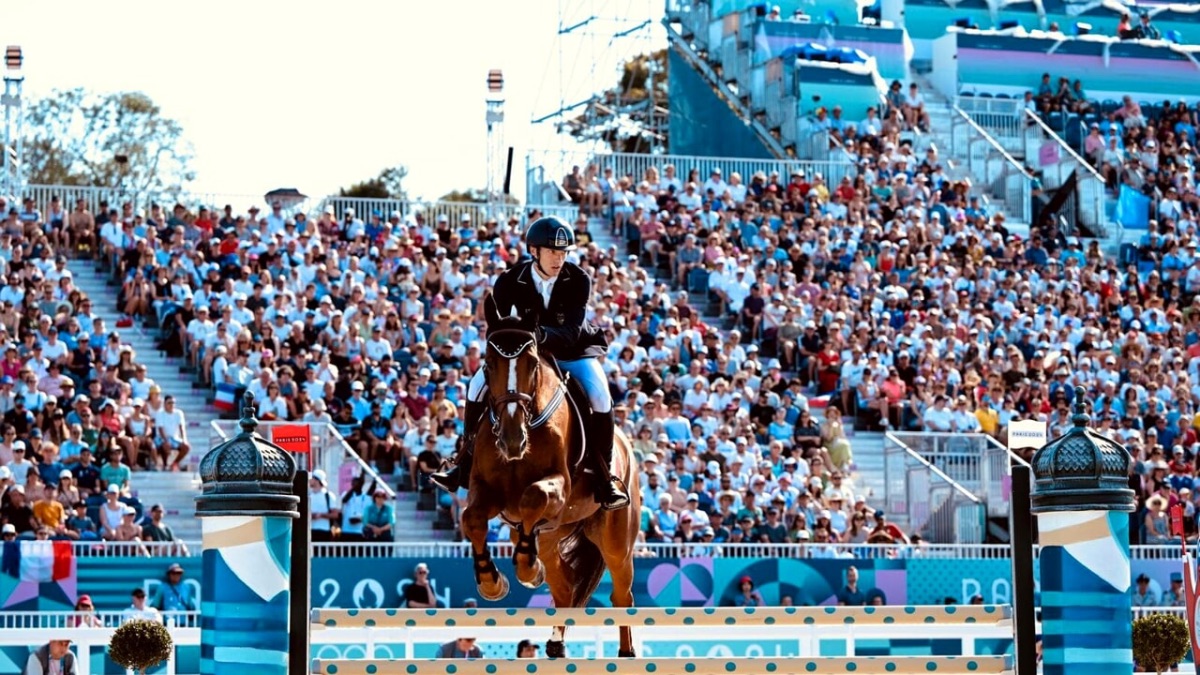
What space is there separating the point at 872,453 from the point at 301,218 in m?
7.71

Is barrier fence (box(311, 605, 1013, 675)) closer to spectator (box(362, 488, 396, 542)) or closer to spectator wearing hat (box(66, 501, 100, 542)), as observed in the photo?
spectator wearing hat (box(66, 501, 100, 542))

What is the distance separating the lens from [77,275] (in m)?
24.3

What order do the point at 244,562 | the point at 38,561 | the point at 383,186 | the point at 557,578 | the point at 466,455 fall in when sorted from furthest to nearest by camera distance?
the point at 383,186
the point at 38,561
the point at 557,578
the point at 466,455
the point at 244,562

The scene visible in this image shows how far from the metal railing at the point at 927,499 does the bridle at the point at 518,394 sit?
12214 mm

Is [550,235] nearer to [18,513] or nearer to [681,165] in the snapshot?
[18,513]

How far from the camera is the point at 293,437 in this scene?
15.2 meters

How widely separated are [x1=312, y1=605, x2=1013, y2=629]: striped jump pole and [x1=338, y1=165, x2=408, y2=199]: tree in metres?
47.9

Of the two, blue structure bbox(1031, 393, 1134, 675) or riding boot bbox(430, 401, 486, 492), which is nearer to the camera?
blue structure bbox(1031, 393, 1134, 675)

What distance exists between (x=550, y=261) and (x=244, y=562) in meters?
3.92

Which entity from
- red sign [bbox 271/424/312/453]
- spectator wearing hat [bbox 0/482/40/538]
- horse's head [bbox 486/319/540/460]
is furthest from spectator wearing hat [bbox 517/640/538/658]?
horse's head [bbox 486/319/540/460]

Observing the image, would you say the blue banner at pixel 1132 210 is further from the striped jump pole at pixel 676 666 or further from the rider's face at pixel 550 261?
the striped jump pole at pixel 676 666

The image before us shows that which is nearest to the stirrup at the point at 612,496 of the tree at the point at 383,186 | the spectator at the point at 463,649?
the spectator at the point at 463,649

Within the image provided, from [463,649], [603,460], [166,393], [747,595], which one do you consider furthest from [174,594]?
[603,460]

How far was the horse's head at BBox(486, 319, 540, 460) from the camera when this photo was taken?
9.80 meters
